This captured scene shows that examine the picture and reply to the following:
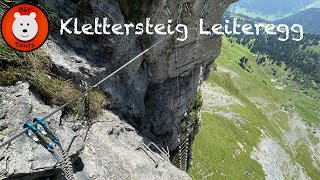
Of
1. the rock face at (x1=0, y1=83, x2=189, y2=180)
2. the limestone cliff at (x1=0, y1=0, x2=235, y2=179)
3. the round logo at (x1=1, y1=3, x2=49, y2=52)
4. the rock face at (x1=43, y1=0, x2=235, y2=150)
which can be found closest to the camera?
the rock face at (x1=0, y1=83, x2=189, y2=180)

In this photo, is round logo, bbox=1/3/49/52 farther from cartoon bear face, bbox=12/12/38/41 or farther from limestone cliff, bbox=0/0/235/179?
limestone cliff, bbox=0/0/235/179

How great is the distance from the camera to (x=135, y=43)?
20328 millimetres

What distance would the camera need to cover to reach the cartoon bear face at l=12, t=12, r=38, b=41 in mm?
11477

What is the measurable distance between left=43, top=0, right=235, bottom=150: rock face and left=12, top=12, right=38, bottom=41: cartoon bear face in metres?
2.53

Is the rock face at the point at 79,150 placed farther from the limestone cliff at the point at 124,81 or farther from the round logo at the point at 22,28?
the round logo at the point at 22,28

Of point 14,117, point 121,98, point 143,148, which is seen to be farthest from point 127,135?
point 14,117

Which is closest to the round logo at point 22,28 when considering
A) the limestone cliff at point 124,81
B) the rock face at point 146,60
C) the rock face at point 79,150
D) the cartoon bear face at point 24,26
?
the cartoon bear face at point 24,26

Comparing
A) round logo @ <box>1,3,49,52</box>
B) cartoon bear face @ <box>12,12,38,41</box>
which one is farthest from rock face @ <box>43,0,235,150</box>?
cartoon bear face @ <box>12,12,38,41</box>

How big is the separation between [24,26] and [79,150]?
509 cm

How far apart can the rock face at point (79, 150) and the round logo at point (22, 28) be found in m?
1.62

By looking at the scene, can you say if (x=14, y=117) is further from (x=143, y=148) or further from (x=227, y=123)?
(x=227, y=123)

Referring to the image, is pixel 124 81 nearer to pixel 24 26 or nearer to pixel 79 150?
pixel 79 150

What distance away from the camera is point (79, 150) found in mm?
11992

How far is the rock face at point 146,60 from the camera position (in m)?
16.1
